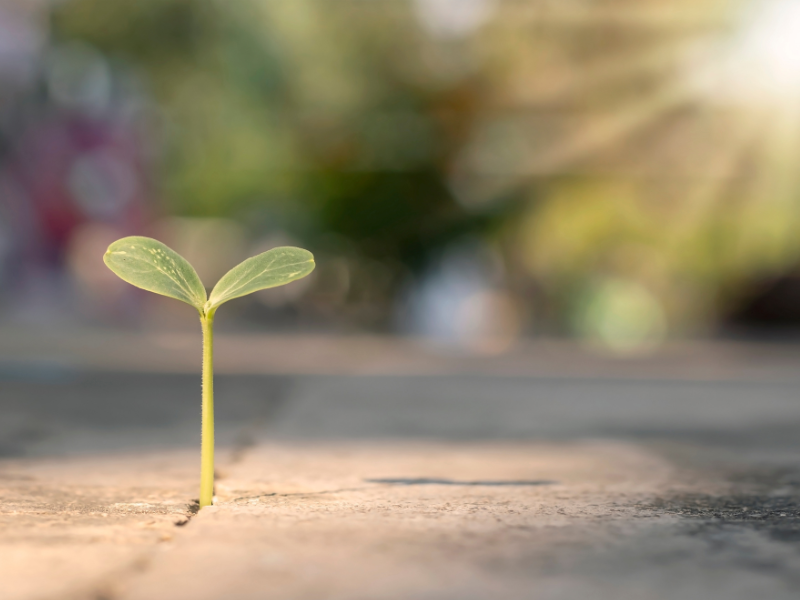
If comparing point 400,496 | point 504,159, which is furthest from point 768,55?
point 400,496

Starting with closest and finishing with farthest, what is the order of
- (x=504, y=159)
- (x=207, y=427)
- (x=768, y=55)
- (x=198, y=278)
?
(x=198, y=278) < (x=207, y=427) < (x=768, y=55) < (x=504, y=159)

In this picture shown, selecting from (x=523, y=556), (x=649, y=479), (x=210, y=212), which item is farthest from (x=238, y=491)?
(x=210, y=212)

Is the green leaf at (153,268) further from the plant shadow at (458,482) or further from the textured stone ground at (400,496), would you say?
the plant shadow at (458,482)

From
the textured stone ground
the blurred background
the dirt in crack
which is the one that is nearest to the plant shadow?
the textured stone ground

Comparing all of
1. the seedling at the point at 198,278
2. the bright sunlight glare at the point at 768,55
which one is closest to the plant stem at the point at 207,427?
the seedling at the point at 198,278

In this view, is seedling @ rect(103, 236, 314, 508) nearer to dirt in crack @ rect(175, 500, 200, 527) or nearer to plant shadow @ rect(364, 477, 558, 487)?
dirt in crack @ rect(175, 500, 200, 527)

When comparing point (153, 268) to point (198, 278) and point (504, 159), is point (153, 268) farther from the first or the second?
point (504, 159)
